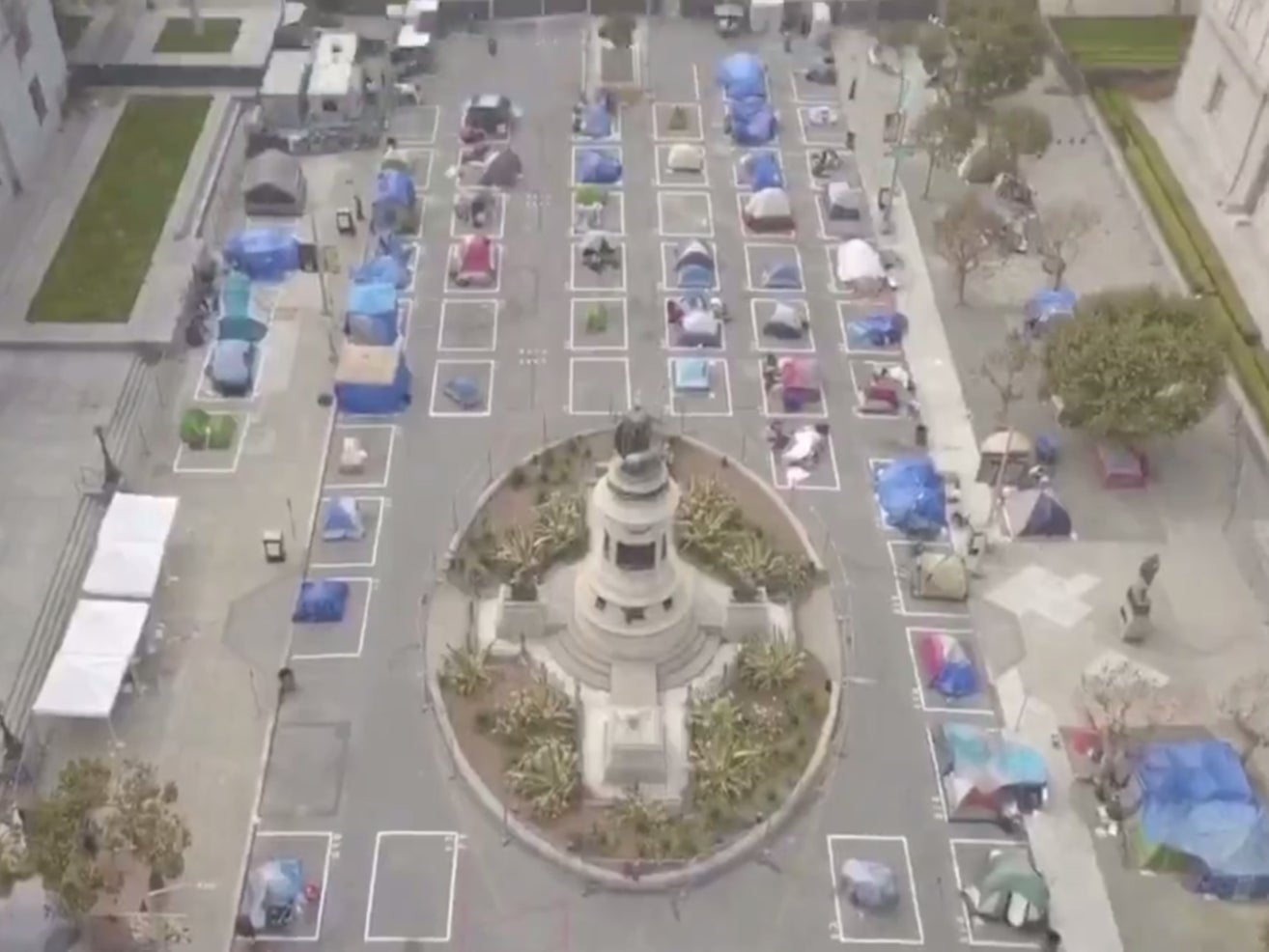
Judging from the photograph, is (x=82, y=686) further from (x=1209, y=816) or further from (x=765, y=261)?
(x=765, y=261)

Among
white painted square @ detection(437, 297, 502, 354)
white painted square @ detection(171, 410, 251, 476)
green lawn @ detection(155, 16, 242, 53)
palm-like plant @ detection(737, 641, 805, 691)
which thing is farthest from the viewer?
green lawn @ detection(155, 16, 242, 53)

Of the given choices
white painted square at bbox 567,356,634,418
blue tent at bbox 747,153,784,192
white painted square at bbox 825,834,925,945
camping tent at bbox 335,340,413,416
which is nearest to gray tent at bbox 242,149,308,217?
camping tent at bbox 335,340,413,416

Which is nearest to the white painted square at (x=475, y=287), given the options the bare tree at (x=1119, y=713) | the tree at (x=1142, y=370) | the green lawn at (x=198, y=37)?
the green lawn at (x=198, y=37)

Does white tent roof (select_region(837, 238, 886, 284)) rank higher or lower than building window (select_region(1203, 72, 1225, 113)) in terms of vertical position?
lower

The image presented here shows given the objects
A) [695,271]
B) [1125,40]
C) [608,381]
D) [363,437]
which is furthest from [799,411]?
[1125,40]

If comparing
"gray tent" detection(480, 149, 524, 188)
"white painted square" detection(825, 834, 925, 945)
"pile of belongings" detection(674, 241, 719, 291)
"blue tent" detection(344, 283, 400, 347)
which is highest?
"gray tent" detection(480, 149, 524, 188)

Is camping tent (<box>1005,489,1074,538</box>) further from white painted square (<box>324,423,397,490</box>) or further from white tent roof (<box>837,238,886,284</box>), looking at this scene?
white painted square (<box>324,423,397,490</box>)

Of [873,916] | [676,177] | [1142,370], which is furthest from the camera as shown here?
[676,177]

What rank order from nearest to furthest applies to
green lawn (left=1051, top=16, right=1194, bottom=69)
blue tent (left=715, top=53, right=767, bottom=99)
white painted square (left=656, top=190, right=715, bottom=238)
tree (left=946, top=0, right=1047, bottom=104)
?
white painted square (left=656, top=190, right=715, bottom=238) < tree (left=946, top=0, right=1047, bottom=104) < blue tent (left=715, top=53, right=767, bottom=99) < green lawn (left=1051, top=16, right=1194, bottom=69)
